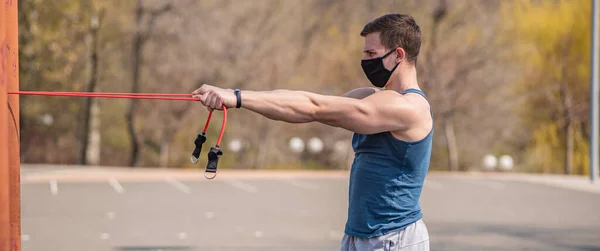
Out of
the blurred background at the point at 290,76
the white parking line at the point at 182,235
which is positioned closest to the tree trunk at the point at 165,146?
the blurred background at the point at 290,76

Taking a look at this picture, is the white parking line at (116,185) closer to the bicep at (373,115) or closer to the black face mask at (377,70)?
the black face mask at (377,70)

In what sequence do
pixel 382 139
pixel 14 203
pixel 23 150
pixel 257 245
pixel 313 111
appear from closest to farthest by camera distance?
pixel 313 111 → pixel 382 139 → pixel 14 203 → pixel 257 245 → pixel 23 150

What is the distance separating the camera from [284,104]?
3.61 meters

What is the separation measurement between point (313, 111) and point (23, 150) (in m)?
38.3

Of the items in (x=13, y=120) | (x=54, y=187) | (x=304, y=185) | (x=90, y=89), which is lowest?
(x=304, y=185)

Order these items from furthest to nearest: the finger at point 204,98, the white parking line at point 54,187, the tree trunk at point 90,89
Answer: the tree trunk at point 90,89 < the white parking line at point 54,187 < the finger at point 204,98

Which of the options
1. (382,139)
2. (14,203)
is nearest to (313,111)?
(382,139)

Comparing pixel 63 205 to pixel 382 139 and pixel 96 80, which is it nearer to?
pixel 382 139

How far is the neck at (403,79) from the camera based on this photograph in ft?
13.5

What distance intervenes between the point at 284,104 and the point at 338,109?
233 mm

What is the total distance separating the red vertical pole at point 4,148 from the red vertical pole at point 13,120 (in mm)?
34

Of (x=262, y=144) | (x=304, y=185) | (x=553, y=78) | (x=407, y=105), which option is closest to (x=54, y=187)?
(x=304, y=185)

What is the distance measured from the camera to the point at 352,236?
4176 mm

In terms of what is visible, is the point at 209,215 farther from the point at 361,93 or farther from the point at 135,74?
the point at 135,74
